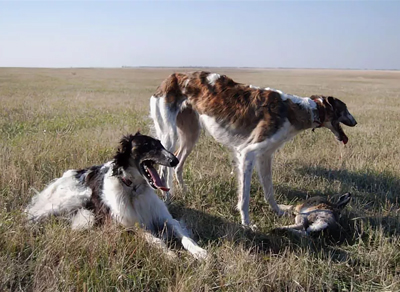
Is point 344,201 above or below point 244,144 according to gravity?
below

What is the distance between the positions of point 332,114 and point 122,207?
3123mm

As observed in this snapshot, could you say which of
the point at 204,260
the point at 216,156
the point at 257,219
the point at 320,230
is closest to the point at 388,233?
the point at 320,230

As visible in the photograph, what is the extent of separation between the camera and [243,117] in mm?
5359

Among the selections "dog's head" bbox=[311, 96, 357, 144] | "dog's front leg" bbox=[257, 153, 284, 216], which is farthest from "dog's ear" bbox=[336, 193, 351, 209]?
"dog's head" bbox=[311, 96, 357, 144]

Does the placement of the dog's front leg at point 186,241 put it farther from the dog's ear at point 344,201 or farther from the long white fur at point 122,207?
the dog's ear at point 344,201

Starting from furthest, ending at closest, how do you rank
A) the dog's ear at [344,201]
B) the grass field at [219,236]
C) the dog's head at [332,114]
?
the dog's head at [332,114], the dog's ear at [344,201], the grass field at [219,236]

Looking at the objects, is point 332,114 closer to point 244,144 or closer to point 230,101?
point 244,144

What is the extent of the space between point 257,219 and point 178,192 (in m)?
1.20

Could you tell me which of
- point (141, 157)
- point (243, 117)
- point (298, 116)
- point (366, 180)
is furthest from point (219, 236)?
point (366, 180)

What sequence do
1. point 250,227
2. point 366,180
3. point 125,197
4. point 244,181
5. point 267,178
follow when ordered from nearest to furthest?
point 125,197
point 250,227
point 244,181
point 267,178
point 366,180

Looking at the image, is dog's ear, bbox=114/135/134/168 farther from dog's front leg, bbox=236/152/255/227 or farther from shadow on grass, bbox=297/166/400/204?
shadow on grass, bbox=297/166/400/204

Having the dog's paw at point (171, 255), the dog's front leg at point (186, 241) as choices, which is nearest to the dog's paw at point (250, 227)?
the dog's front leg at point (186, 241)

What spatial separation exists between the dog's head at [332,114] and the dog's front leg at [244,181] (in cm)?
114

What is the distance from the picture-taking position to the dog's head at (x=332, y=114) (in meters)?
5.25
